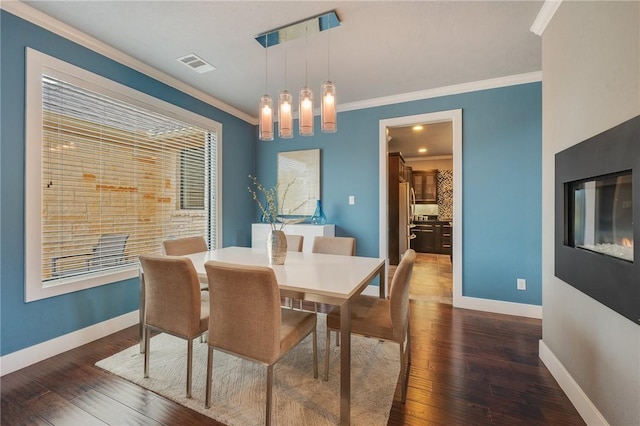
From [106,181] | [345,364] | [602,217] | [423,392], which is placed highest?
[106,181]

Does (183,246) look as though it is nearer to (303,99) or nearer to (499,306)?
(303,99)

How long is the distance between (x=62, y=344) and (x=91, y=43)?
2514mm

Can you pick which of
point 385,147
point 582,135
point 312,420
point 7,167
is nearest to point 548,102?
point 582,135

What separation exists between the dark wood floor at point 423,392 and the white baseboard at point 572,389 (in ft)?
0.12

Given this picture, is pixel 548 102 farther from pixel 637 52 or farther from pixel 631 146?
pixel 631 146

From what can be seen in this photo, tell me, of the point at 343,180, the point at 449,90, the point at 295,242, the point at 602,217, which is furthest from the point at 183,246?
the point at 449,90

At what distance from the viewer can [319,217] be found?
3836 mm

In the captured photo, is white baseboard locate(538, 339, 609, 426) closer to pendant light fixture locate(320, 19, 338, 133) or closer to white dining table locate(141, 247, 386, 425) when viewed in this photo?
white dining table locate(141, 247, 386, 425)

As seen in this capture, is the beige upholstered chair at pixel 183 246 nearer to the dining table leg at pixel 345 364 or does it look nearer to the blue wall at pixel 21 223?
the blue wall at pixel 21 223

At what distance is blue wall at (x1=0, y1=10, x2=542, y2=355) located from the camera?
6.32 feet

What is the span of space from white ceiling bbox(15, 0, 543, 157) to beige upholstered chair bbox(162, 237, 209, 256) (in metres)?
1.74

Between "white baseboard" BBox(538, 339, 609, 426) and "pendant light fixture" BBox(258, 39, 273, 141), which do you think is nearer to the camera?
"white baseboard" BBox(538, 339, 609, 426)

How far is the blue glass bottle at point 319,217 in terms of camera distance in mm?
3828

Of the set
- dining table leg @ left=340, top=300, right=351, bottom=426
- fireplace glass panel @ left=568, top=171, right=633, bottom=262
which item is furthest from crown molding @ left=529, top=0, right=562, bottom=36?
dining table leg @ left=340, top=300, right=351, bottom=426
